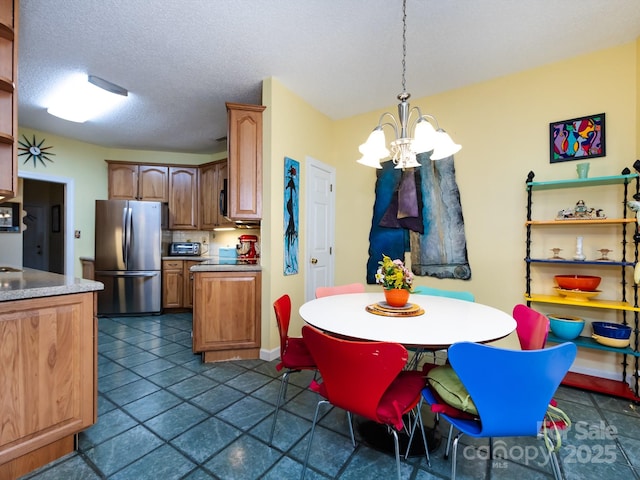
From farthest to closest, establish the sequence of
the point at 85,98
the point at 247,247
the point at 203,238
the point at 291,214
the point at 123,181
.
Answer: the point at 203,238
the point at 123,181
the point at 247,247
the point at 85,98
the point at 291,214

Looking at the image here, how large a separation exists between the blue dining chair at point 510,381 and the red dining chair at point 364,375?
220mm

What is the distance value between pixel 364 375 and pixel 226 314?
2031 millimetres

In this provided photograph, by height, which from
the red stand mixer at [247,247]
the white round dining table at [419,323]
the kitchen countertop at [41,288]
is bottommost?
the white round dining table at [419,323]

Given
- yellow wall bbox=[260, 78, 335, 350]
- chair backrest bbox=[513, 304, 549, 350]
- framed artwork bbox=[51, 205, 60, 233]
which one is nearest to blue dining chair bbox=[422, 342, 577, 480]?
chair backrest bbox=[513, 304, 549, 350]

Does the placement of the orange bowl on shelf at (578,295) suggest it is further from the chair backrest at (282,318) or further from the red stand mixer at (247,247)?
the red stand mixer at (247,247)

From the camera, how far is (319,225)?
354 centimetres

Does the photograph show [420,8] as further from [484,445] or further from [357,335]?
[484,445]

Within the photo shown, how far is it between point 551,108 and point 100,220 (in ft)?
18.0

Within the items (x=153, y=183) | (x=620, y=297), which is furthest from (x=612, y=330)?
(x=153, y=183)

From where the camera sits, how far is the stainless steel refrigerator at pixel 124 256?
433cm

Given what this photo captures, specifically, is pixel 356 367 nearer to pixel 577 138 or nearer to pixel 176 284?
pixel 577 138

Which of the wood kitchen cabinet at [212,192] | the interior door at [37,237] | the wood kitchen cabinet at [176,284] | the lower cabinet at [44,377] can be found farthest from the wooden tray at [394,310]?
the interior door at [37,237]

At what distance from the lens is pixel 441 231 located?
3053 mm

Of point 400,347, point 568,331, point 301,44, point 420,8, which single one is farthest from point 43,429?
point 568,331
